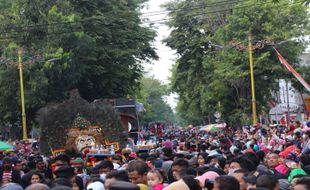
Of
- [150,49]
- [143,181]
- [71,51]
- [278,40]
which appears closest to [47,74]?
[71,51]

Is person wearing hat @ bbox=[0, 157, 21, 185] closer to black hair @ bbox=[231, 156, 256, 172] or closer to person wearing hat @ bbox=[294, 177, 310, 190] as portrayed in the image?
black hair @ bbox=[231, 156, 256, 172]

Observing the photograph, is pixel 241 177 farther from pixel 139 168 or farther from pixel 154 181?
pixel 139 168

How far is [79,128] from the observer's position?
22.5 meters

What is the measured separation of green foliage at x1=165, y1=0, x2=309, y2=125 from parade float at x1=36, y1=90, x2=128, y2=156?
21063 mm

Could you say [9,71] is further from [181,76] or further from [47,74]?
[181,76]

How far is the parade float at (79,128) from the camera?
2216 cm

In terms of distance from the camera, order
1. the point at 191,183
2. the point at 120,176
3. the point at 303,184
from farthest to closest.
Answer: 1. the point at 120,176
2. the point at 191,183
3. the point at 303,184

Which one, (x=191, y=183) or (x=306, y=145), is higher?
(x=306, y=145)

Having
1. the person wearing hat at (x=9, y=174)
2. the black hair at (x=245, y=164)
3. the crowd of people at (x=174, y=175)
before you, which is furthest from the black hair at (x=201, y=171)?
the person wearing hat at (x=9, y=174)

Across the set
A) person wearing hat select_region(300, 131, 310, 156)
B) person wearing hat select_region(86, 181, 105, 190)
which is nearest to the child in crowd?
person wearing hat select_region(86, 181, 105, 190)

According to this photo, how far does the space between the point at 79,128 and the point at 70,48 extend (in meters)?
21.1

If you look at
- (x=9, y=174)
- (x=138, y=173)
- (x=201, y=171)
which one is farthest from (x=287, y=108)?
(x=138, y=173)

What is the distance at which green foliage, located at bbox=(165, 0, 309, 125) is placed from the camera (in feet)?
143

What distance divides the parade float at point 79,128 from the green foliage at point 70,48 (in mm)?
17014
